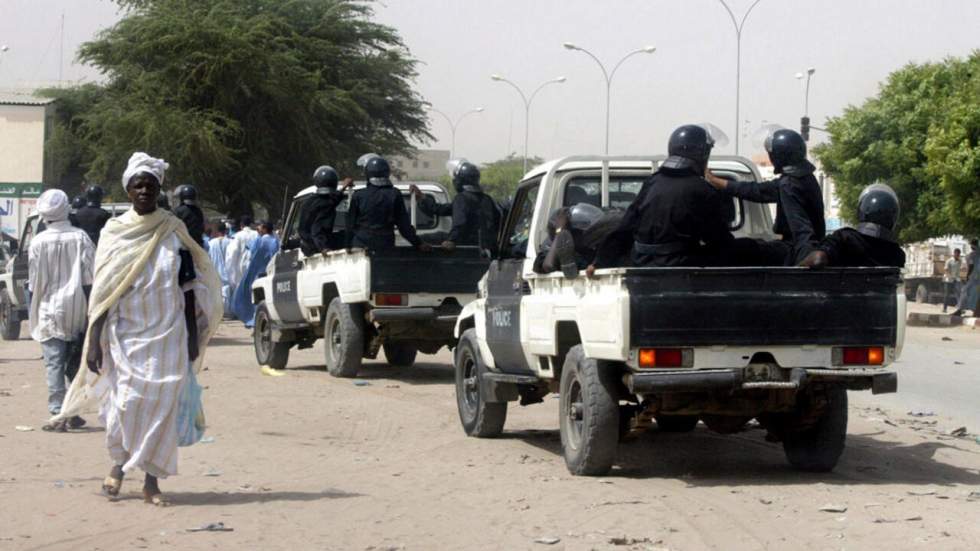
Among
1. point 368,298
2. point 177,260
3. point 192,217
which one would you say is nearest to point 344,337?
point 368,298

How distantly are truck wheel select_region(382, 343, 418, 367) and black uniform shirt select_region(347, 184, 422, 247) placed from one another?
235cm

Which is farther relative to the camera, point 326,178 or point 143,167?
point 326,178

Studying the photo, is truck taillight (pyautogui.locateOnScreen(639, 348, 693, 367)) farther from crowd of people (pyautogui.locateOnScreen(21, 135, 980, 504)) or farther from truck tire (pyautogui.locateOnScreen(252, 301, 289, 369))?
truck tire (pyautogui.locateOnScreen(252, 301, 289, 369))

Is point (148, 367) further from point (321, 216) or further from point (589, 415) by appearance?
point (321, 216)

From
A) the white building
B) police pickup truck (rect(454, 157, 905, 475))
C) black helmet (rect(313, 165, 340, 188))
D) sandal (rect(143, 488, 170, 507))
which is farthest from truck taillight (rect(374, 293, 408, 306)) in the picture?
the white building

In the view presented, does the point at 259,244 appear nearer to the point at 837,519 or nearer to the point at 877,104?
the point at 837,519

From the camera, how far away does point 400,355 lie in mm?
17625

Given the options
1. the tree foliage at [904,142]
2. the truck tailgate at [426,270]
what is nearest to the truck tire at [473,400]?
the truck tailgate at [426,270]

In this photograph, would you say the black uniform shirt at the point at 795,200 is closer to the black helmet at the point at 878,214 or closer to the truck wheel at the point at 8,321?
the black helmet at the point at 878,214

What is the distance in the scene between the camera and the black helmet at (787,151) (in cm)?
945

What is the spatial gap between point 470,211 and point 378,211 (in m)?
0.93

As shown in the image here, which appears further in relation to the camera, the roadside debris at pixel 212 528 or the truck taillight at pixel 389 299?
the truck taillight at pixel 389 299

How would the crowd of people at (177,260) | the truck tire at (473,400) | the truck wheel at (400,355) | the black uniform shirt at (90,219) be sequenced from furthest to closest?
1. the truck wheel at (400,355)
2. the black uniform shirt at (90,219)
3. the truck tire at (473,400)
4. the crowd of people at (177,260)

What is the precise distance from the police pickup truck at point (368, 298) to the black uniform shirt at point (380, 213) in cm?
33
